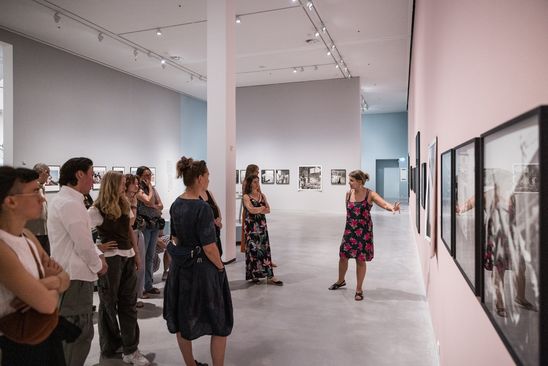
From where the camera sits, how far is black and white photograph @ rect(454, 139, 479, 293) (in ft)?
5.99

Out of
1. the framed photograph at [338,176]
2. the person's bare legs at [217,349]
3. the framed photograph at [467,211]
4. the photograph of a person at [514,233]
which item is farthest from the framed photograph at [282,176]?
the photograph of a person at [514,233]

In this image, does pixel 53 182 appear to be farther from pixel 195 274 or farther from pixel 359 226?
pixel 195 274

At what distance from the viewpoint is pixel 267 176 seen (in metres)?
20.7

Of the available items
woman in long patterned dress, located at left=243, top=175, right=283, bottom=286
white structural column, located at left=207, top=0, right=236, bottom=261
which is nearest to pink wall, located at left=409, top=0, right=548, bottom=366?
woman in long patterned dress, located at left=243, top=175, right=283, bottom=286

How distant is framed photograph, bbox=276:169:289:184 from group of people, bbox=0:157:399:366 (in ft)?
51.0

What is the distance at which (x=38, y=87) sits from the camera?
1272 centimetres

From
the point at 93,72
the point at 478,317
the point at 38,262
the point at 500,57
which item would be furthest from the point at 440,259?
the point at 93,72

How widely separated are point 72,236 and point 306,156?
56.4 ft

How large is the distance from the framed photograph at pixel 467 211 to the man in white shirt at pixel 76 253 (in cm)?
286

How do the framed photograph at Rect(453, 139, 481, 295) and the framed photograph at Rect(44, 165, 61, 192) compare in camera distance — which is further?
the framed photograph at Rect(44, 165, 61, 192)

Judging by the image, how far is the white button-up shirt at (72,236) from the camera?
3180 mm

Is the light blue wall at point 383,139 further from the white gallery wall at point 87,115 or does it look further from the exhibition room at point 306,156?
the white gallery wall at point 87,115

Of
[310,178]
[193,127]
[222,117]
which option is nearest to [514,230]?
[222,117]

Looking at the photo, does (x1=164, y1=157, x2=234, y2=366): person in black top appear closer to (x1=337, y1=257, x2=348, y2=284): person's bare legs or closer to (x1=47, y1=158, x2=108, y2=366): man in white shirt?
(x1=47, y1=158, x2=108, y2=366): man in white shirt
